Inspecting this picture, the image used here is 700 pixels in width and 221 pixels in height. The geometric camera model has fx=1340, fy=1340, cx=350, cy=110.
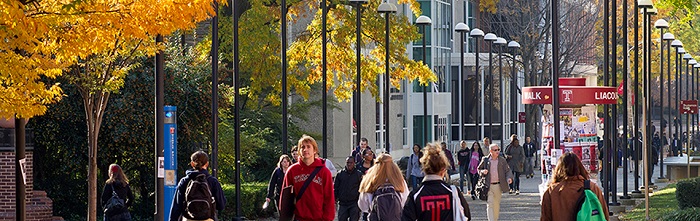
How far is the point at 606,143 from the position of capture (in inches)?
1017

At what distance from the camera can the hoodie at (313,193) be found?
13.7m

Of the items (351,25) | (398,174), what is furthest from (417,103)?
(398,174)

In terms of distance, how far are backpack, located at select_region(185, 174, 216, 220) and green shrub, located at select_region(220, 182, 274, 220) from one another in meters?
12.3

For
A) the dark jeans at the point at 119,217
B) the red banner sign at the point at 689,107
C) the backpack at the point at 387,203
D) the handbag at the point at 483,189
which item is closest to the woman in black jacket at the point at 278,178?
the dark jeans at the point at 119,217

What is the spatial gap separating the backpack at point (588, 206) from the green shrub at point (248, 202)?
1561cm

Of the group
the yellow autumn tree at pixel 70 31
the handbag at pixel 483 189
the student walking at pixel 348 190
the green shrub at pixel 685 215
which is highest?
the yellow autumn tree at pixel 70 31

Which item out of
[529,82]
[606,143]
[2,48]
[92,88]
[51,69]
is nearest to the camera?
[2,48]

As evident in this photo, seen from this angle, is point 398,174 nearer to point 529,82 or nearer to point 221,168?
point 221,168

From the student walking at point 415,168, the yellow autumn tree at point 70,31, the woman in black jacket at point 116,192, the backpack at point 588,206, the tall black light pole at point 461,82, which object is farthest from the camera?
the tall black light pole at point 461,82

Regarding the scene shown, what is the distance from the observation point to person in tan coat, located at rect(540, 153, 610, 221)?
10.9 metres

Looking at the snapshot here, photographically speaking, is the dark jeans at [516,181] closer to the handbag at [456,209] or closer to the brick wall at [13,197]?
the brick wall at [13,197]

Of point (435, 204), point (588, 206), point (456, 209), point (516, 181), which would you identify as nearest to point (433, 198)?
point (435, 204)

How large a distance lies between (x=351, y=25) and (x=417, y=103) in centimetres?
2155

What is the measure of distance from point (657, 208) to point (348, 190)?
11.2m
